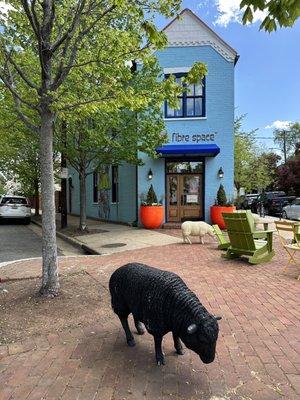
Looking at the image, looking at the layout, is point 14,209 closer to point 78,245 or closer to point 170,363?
point 78,245

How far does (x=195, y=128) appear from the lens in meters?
16.9

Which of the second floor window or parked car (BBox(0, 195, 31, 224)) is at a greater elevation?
the second floor window

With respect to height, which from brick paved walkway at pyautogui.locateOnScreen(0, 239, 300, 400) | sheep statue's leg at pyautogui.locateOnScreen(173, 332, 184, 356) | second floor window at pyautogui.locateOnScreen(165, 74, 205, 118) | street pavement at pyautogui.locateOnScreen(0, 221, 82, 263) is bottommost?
street pavement at pyautogui.locateOnScreen(0, 221, 82, 263)

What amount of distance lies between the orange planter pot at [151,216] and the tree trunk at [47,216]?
1013cm

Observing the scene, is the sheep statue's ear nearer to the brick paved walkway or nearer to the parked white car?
the brick paved walkway

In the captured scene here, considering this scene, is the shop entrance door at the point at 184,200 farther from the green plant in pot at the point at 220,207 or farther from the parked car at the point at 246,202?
the parked car at the point at 246,202

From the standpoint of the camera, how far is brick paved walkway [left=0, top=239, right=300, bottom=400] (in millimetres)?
3354

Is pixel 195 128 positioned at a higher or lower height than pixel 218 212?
higher

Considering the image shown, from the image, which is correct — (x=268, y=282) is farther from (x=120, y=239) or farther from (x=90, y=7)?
(x=120, y=239)

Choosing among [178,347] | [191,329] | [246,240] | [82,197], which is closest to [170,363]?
[178,347]

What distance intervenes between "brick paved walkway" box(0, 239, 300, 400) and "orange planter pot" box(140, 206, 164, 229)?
10.0 m

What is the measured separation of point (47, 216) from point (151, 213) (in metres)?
10.3

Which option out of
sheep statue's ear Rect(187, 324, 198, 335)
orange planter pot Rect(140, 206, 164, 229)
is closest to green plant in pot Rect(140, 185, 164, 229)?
orange planter pot Rect(140, 206, 164, 229)

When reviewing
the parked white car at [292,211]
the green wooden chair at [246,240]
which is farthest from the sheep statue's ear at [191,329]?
the parked white car at [292,211]
